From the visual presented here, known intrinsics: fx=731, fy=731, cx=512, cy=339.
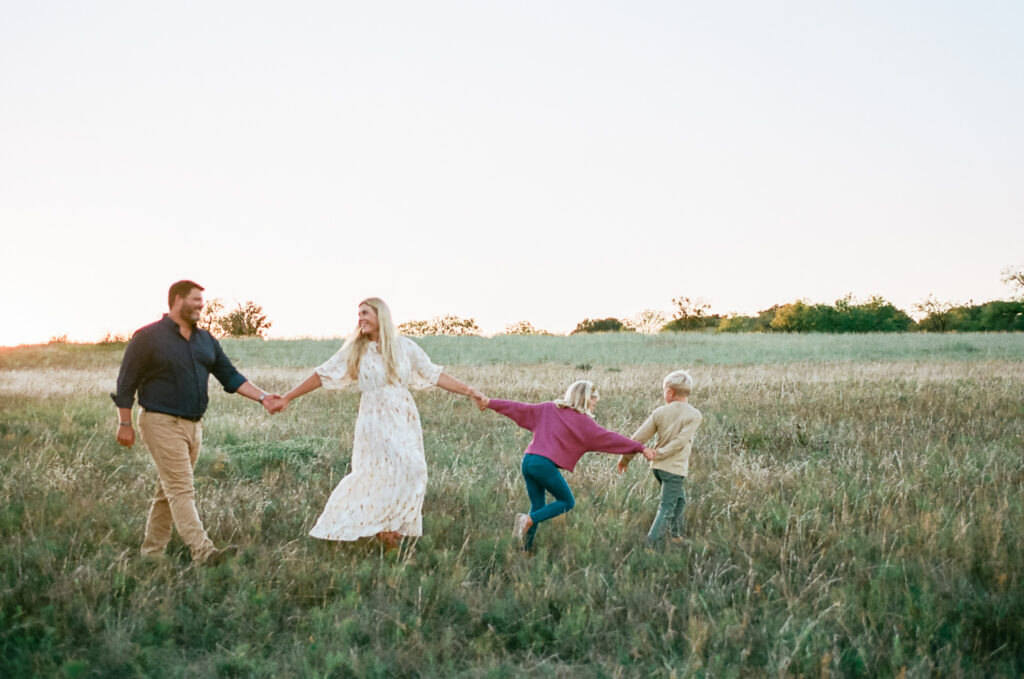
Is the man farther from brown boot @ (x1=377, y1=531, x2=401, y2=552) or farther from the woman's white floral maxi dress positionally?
brown boot @ (x1=377, y1=531, x2=401, y2=552)

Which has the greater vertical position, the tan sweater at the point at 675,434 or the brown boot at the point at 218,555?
the tan sweater at the point at 675,434

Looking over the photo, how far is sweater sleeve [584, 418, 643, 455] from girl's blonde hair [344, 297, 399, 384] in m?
1.74

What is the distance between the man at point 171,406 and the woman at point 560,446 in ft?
8.27

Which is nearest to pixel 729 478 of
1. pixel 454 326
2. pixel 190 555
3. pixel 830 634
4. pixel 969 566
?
pixel 969 566

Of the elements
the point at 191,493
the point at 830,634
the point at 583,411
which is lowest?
the point at 830,634

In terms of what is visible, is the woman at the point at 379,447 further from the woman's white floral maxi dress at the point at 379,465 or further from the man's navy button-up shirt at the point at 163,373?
the man's navy button-up shirt at the point at 163,373

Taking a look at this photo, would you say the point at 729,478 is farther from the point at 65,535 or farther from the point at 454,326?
the point at 454,326

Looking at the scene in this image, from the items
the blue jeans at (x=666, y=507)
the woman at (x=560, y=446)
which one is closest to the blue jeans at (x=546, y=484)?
the woman at (x=560, y=446)

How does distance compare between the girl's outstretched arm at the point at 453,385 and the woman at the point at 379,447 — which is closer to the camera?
the woman at the point at 379,447

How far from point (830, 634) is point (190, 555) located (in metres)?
4.92

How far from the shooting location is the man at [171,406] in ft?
19.2

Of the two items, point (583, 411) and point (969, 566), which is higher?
point (583, 411)

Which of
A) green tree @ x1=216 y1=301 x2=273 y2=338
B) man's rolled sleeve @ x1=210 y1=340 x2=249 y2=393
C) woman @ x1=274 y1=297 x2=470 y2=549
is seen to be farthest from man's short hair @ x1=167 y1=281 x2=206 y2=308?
green tree @ x1=216 y1=301 x2=273 y2=338

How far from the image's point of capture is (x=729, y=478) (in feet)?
27.5
